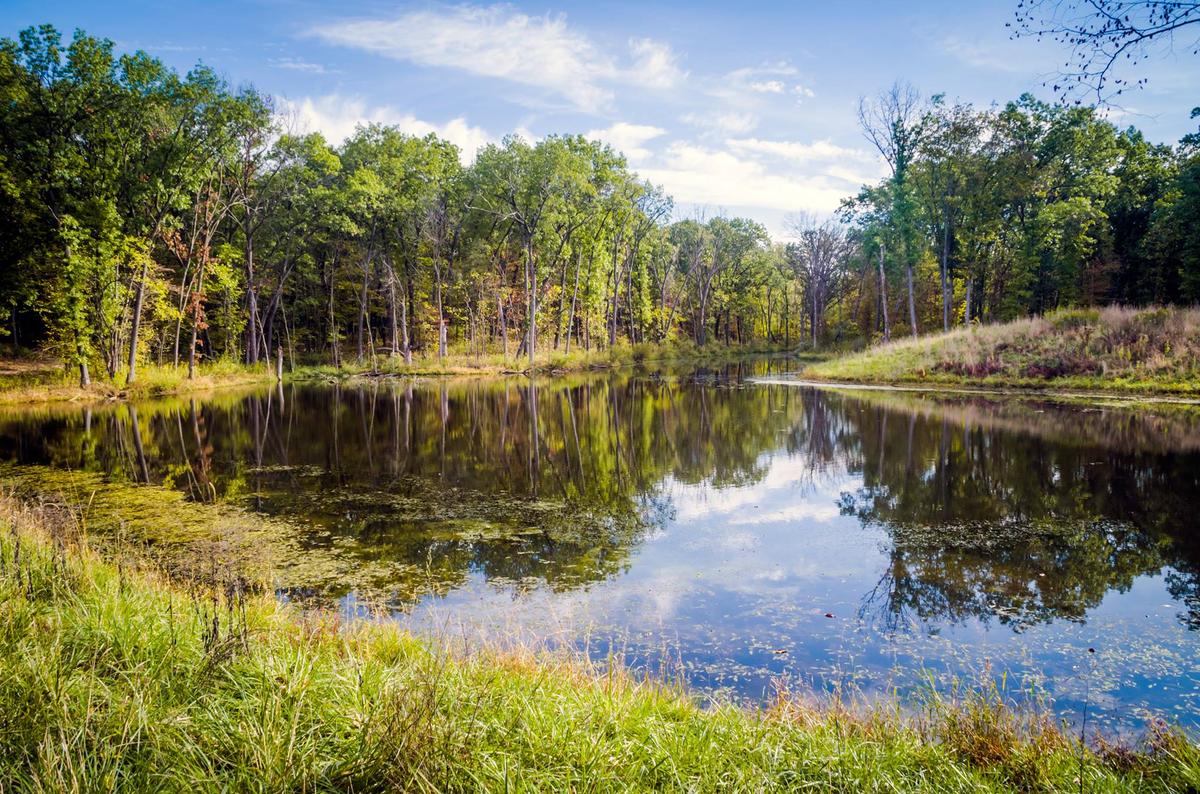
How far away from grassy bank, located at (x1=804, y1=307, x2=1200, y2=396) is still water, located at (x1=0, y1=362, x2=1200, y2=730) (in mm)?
4812

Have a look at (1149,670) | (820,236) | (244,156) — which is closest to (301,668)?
(1149,670)

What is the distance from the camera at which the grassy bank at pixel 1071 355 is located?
22516 millimetres

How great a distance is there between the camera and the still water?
566cm

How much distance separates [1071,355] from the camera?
25.3m

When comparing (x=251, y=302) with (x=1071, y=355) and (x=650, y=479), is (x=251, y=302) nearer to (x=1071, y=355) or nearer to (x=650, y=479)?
(x=650, y=479)

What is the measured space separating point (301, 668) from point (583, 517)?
6.61 meters

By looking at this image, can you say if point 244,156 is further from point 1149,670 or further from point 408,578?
point 1149,670

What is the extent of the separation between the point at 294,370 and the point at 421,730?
147ft

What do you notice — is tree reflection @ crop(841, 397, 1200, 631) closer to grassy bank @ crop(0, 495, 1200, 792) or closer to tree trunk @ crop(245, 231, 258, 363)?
grassy bank @ crop(0, 495, 1200, 792)

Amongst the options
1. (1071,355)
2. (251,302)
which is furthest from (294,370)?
(1071,355)

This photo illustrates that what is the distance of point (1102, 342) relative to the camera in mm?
24969

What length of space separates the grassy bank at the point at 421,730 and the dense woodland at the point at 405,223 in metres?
30.3

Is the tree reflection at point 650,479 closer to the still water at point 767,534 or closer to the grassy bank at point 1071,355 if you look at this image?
the still water at point 767,534

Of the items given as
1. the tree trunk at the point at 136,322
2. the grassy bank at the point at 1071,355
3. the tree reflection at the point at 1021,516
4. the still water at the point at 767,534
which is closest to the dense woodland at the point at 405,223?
the tree trunk at the point at 136,322
